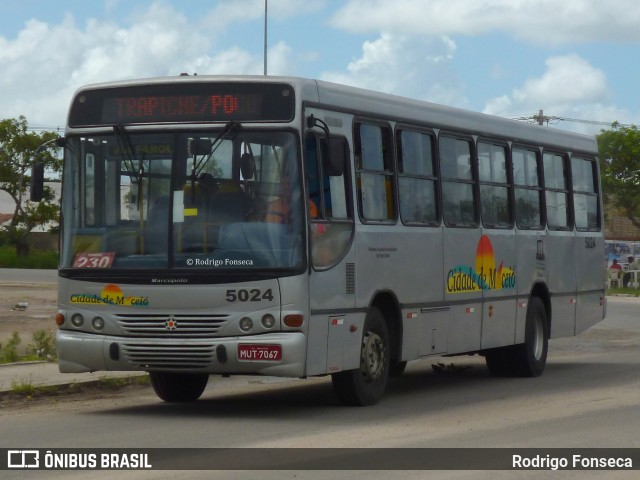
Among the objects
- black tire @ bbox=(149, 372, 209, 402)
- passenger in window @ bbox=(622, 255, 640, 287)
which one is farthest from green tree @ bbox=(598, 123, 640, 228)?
black tire @ bbox=(149, 372, 209, 402)

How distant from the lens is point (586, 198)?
1995 cm

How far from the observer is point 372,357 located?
13.5 m

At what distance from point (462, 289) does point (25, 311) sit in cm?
1695

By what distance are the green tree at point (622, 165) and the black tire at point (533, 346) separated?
50923 mm

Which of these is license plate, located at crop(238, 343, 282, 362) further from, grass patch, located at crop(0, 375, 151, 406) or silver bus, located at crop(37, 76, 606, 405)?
grass patch, located at crop(0, 375, 151, 406)

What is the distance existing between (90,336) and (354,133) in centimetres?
320

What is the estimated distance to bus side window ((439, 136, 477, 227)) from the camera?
15.5 m

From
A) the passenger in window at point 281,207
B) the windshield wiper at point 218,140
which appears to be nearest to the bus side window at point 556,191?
the passenger in window at point 281,207

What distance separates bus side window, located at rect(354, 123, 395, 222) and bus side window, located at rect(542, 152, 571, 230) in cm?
494

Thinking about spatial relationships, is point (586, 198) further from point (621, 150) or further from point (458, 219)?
point (621, 150)

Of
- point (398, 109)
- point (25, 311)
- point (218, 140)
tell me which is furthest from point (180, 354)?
point (25, 311)

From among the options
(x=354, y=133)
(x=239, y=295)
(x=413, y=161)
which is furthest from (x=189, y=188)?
(x=413, y=161)

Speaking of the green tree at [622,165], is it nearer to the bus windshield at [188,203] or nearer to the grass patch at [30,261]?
the grass patch at [30,261]

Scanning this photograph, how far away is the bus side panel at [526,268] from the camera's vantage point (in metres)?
17.4
